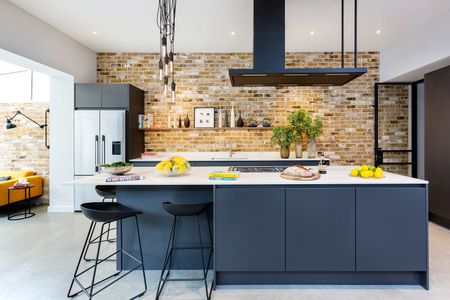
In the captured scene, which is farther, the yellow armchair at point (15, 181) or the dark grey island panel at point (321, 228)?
the yellow armchair at point (15, 181)

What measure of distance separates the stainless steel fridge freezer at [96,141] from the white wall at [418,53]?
491 cm

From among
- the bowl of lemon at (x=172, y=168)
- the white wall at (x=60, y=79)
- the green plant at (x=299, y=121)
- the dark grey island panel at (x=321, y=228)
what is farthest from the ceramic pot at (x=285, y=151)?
the white wall at (x=60, y=79)

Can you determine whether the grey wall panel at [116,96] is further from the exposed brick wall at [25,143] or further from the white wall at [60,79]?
the exposed brick wall at [25,143]

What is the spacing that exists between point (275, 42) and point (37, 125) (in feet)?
16.5

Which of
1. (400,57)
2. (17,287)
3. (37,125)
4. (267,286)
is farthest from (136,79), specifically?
(400,57)

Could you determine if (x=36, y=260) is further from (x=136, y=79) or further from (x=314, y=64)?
(x=314, y=64)

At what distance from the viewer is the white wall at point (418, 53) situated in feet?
→ 12.4

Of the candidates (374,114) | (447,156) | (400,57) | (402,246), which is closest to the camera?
(402,246)

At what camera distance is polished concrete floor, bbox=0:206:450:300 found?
221 centimetres

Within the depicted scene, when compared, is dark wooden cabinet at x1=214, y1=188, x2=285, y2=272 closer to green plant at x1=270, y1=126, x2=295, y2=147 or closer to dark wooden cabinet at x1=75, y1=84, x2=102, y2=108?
green plant at x1=270, y1=126, x2=295, y2=147

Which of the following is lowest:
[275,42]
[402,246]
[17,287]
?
[17,287]

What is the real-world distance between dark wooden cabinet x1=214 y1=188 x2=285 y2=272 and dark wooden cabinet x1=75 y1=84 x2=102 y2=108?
3440 millimetres

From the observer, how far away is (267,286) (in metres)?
2.35

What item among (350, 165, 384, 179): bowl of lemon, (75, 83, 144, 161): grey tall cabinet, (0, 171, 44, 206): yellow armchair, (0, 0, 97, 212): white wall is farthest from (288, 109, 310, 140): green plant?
(0, 171, 44, 206): yellow armchair
